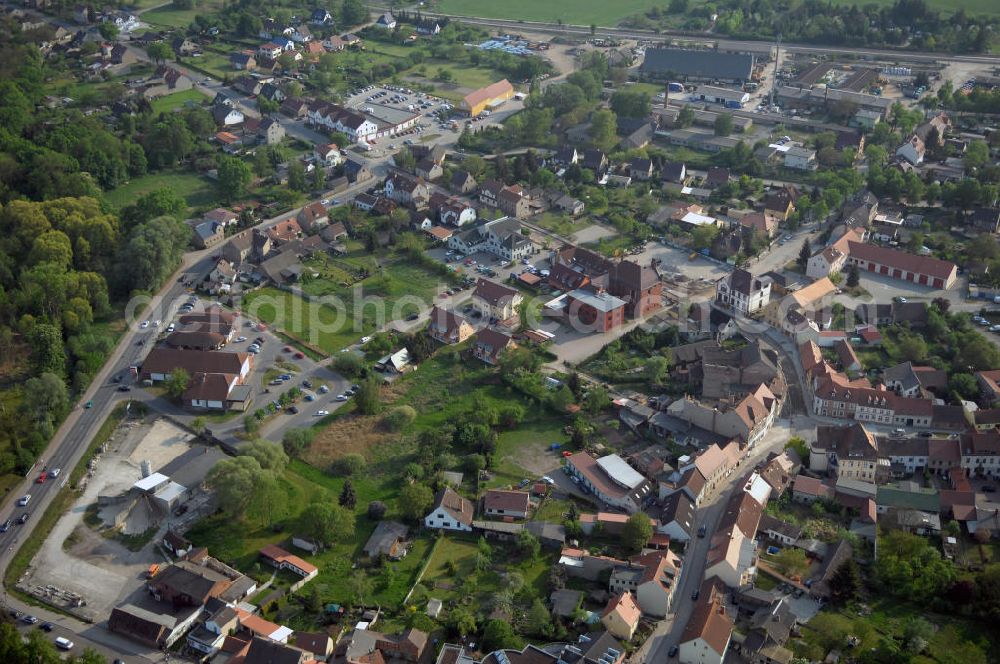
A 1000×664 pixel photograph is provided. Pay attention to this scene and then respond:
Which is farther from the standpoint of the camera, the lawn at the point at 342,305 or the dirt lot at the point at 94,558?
the lawn at the point at 342,305

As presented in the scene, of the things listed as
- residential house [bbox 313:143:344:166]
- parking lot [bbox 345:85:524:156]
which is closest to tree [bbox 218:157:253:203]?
residential house [bbox 313:143:344:166]

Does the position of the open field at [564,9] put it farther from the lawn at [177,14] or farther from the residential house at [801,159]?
the residential house at [801,159]

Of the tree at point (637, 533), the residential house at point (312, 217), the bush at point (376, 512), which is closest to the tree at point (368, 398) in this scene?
the bush at point (376, 512)

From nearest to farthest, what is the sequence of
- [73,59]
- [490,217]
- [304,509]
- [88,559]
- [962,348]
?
1. [88,559]
2. [304,509]
3. [962,348]
4. [490,217]
5. [73,59]

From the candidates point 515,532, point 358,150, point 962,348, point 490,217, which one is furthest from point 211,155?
point 962,348

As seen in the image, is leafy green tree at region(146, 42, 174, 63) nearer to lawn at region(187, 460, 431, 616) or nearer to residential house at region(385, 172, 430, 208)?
residential house at region(385, 172, 430, 208)

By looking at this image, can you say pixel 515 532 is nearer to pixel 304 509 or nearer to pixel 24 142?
pixel 304 509

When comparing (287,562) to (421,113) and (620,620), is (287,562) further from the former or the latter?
(421,113)

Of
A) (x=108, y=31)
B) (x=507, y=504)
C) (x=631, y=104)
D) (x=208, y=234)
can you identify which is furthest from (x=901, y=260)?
(x=108, y=31)
